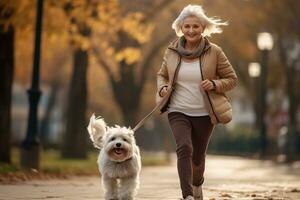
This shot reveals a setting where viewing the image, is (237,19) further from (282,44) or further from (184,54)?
(184,54)

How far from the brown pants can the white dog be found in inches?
21.1

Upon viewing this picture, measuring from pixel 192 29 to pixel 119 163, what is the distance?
67.0 inches

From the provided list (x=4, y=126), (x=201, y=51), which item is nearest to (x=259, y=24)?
(x=4, y=126)

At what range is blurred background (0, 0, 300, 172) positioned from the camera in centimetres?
2086

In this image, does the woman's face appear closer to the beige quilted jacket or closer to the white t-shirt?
the beige quilted jacket

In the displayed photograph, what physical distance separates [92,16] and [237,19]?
641 inches

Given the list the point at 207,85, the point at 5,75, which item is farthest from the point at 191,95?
the point at 5,75

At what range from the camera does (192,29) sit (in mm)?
9617

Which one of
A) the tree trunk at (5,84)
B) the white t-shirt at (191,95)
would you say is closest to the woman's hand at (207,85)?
the white t-shirt at (191,95)

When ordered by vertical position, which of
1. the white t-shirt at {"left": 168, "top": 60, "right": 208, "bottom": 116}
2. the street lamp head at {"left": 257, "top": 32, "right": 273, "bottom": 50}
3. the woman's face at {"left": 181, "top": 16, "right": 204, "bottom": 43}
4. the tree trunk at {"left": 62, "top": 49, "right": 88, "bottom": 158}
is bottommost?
the tree trunk at {"left": 62, "top": 49, "right": 88, "bottom": 158}

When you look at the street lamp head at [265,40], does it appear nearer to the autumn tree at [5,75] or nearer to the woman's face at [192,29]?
the autumn tree at [5,75]

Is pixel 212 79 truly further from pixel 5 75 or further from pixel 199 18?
pixel 5 75

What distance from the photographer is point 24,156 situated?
1908 cm

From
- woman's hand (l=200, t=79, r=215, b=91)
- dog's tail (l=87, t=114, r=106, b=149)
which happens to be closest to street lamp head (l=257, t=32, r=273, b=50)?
dog's tail (l=87, t=114, r=106, b=149)
